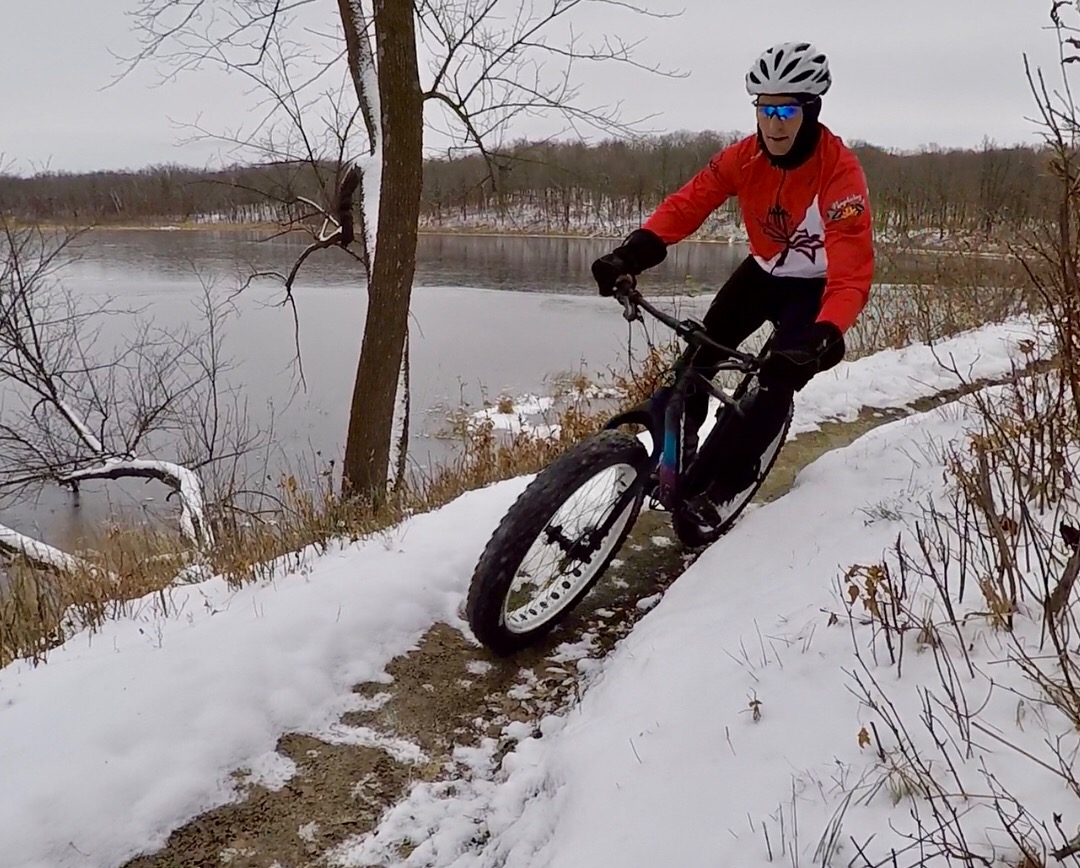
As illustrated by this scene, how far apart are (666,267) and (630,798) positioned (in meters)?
28.5

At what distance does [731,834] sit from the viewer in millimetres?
1699

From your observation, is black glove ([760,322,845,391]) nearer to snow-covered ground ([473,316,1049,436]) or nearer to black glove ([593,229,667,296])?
black glove ([593,229,667,296])

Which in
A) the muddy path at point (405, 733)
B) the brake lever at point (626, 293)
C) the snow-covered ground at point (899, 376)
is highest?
the brake lever at point (626, 293)

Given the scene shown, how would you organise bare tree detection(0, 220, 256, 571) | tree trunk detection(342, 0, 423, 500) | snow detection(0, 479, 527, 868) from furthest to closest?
1. bare tree detection(0, 220, 256, 571)
2. tree trunk detection(342, 0, 423, 500)
3. snow detection(0, 479, 527, 868)

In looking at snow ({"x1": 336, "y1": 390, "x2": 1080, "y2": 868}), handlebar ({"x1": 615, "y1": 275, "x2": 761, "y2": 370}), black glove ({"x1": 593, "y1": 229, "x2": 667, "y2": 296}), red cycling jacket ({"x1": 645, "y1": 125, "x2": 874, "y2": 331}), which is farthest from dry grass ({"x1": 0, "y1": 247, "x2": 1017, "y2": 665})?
snow ({"x1": 336, "y1": 390, "x2": 1080, "y2": 868})

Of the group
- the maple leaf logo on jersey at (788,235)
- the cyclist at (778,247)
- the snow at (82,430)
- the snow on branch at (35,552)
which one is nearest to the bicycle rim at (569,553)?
the cyclist at (778,247)

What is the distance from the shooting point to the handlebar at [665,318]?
3229 millimetres

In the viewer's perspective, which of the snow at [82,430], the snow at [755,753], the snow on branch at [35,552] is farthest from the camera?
the snow at [82,430]

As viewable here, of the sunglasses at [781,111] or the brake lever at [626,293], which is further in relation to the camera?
the brake lever at [626,293]

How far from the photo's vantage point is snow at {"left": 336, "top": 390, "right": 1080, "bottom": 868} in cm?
162

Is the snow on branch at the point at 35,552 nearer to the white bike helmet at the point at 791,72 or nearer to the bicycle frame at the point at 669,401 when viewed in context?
the bicycle frame at the point at 669,401

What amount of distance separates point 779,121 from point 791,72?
176 millimetres

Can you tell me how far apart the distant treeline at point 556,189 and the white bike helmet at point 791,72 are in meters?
0.85

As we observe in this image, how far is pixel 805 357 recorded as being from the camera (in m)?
2.85
